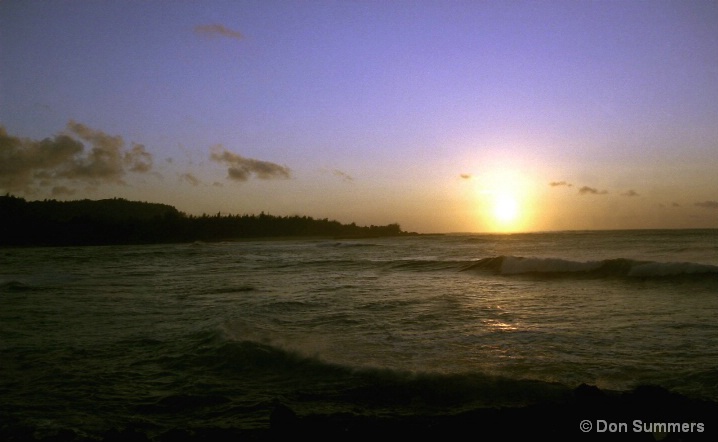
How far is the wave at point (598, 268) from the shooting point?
687 inches

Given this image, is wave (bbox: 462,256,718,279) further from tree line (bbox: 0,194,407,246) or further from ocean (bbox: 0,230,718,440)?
tree line (bbox: 0,194,407,246)

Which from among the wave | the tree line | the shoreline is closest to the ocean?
the shoreline

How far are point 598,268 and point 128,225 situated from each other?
6270 centimetres

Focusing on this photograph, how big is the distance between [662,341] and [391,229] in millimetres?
99691

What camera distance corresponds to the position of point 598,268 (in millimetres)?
19812

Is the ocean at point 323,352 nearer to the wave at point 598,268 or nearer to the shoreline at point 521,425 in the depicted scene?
the shoreline at point 521,425

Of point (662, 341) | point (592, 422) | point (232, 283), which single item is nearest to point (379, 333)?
point (662, 341)

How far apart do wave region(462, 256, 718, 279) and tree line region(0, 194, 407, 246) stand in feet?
182

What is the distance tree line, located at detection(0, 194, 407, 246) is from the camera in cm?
5966

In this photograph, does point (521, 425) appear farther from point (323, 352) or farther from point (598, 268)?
point (598, 268)

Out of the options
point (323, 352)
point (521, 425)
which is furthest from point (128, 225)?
point (521, 425)

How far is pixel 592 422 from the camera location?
12.9ft

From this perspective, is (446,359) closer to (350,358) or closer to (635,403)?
(350,358)

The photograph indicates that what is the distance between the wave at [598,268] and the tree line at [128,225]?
5548 cm
